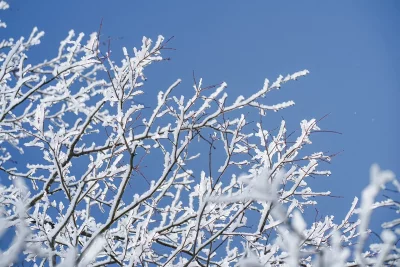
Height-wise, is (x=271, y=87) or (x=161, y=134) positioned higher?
(x=271, y=87)

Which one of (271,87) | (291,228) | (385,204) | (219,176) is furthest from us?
(271,87)

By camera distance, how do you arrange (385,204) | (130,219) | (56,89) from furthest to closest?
(56,89) < (130,219) < (385,204)

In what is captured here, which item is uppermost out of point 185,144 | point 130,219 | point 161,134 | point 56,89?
point 56,89

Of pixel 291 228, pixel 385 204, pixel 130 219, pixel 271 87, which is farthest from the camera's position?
pixel 130 219

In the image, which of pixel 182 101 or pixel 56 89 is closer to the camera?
pixel 182 101

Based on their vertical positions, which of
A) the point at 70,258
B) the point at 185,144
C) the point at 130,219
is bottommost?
the point at 70,258

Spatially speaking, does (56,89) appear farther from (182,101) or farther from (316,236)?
(316,236)

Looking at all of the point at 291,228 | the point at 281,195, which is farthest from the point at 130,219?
the point at 291,228

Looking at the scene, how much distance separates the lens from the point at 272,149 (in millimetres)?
3748

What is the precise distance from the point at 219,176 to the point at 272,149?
1009 millimetres

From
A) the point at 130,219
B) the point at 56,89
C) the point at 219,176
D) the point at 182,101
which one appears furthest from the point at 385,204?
the point at 56,89

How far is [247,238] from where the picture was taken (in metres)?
3.47

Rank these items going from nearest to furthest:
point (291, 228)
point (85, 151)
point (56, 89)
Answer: point (291, 228), point (85, 151), point (56, 89)

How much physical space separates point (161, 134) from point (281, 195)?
1523 millimetres
